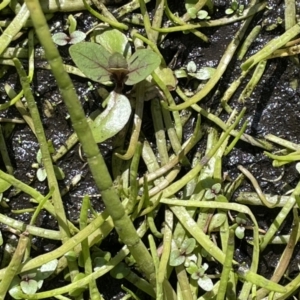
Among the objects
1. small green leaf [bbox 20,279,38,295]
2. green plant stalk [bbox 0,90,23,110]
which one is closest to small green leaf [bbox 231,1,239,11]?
green plant stalk [bbox 0,90,23,110]

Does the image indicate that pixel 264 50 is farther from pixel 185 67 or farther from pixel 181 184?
pixel 181 184

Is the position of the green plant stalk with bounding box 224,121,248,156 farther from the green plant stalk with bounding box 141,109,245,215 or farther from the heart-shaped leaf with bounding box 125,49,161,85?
the heart-shaped leaf with bounding box 125,49,161,85

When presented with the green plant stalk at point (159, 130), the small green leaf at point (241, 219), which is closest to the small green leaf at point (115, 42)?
the green plant stalk at point (159, 130)

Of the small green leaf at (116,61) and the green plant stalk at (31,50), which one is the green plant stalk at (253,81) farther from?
the green plant stalk at (31,50)

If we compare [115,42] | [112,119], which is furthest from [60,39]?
[112,119]

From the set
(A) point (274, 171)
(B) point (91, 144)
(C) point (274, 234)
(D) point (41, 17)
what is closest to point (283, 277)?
(C) point (274, 234)

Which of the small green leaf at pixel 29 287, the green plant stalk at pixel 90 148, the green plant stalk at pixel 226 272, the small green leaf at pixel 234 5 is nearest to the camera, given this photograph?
the green plant stalk at pixel 90 148
